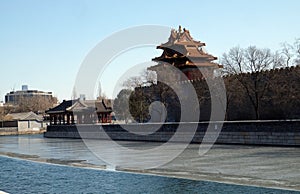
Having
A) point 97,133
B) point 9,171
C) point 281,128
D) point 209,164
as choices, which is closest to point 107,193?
point 209,164

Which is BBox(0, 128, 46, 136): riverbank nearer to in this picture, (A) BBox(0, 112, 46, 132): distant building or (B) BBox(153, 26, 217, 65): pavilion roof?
(A) BBox(0, 112, 46, 132): distant building

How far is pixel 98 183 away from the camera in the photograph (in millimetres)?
11016

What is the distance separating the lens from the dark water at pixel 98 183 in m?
9.70

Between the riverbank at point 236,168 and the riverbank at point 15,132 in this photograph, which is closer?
the riverbank at point 236,168

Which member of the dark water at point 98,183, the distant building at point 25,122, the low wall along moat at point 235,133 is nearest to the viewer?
the dark water at point 98,183

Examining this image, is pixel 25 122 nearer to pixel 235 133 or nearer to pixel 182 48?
pixel 182 48

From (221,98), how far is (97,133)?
1016cm

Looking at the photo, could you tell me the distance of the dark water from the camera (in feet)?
31.8

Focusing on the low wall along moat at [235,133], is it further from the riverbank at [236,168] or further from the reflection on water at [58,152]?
the reflection on water at [58,152]

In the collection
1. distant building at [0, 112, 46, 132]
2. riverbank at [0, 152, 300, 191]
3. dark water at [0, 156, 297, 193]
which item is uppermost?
distant building at [0, 112, 46, 132]

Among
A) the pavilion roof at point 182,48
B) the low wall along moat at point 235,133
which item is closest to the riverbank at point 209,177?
the low wall along moat at point 235,133

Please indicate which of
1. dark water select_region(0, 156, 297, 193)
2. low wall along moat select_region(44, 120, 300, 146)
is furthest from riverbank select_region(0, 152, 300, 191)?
low wall along moat select_region(44, 120, 300, 146)

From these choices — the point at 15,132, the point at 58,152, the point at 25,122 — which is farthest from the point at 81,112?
the point at 58,152

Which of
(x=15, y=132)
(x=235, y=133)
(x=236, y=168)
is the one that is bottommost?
(x=236, y=168)
